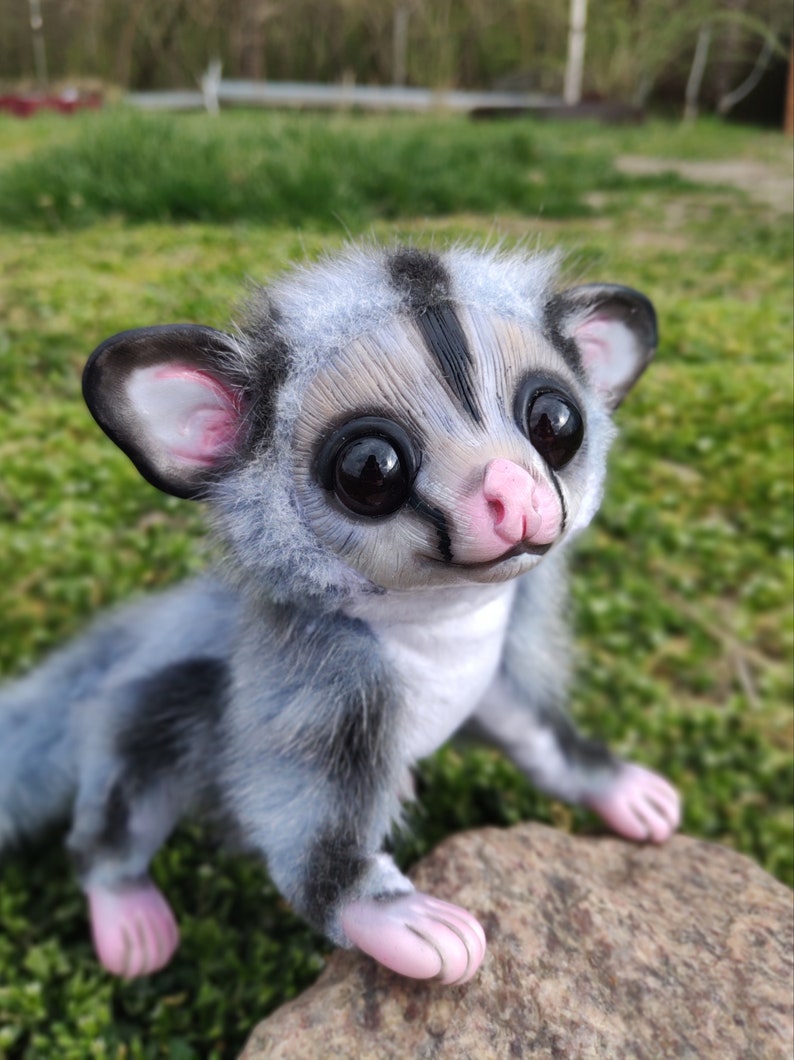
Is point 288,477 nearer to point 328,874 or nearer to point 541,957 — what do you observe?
point 328,874

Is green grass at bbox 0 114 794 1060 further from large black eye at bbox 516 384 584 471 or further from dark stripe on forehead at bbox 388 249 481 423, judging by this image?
large black eye at bbox 516 384 584 471

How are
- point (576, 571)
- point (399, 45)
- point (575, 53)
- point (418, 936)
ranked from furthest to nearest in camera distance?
1. point (399, 45)
2. point (575, 53)
3. point (576, 571)
4. point (418, 936)

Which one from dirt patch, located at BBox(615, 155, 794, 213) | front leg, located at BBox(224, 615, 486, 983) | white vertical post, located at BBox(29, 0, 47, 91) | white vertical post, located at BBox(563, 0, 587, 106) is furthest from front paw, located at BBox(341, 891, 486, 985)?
white vertical post, located at BBox(29, 0, 47, 91)

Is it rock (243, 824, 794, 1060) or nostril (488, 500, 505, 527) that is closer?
nostril (488, 500, 505, 527)

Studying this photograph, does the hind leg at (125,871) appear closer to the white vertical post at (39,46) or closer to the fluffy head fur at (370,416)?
the fluffy head fur at (370,416)

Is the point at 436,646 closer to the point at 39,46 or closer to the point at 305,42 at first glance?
the point at 305,42

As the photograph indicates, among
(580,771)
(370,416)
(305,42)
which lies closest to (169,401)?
(370,416)
